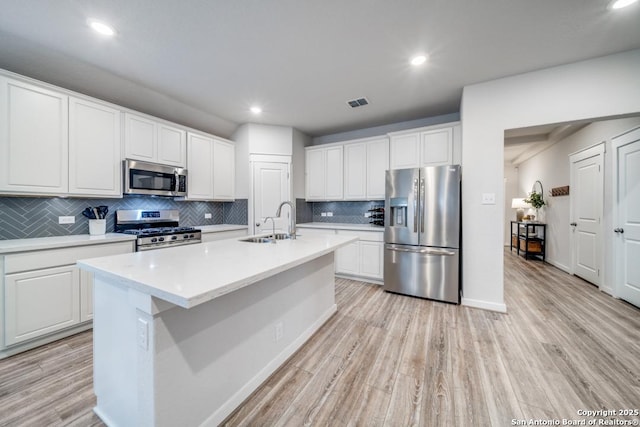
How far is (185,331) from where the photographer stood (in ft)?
4.04

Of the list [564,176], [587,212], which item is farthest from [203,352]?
[564,176]

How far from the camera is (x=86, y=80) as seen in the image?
2668 mm

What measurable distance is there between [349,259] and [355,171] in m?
1.59

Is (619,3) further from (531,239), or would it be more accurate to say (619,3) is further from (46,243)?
(531,239)

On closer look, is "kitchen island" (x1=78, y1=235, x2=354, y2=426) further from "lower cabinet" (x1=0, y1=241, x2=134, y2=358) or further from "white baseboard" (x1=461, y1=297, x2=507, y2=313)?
"white baseboard" (x1=461, y1=297, x2=507, y2=313)

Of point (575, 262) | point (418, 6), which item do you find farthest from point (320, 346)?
point (575, 262)

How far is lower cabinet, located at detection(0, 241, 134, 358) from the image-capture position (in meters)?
2.01

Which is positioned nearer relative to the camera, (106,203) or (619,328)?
(619,328)

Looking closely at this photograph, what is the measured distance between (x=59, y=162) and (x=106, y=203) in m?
0.72

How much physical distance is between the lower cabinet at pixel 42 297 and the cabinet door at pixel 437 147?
4.27 metres

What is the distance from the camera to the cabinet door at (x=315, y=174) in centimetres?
474

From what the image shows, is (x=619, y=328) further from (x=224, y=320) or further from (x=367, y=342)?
(x=224, y=320)

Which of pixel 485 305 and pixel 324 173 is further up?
pixel 324 173

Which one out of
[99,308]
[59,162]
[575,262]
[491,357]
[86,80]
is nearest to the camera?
[99,308]
